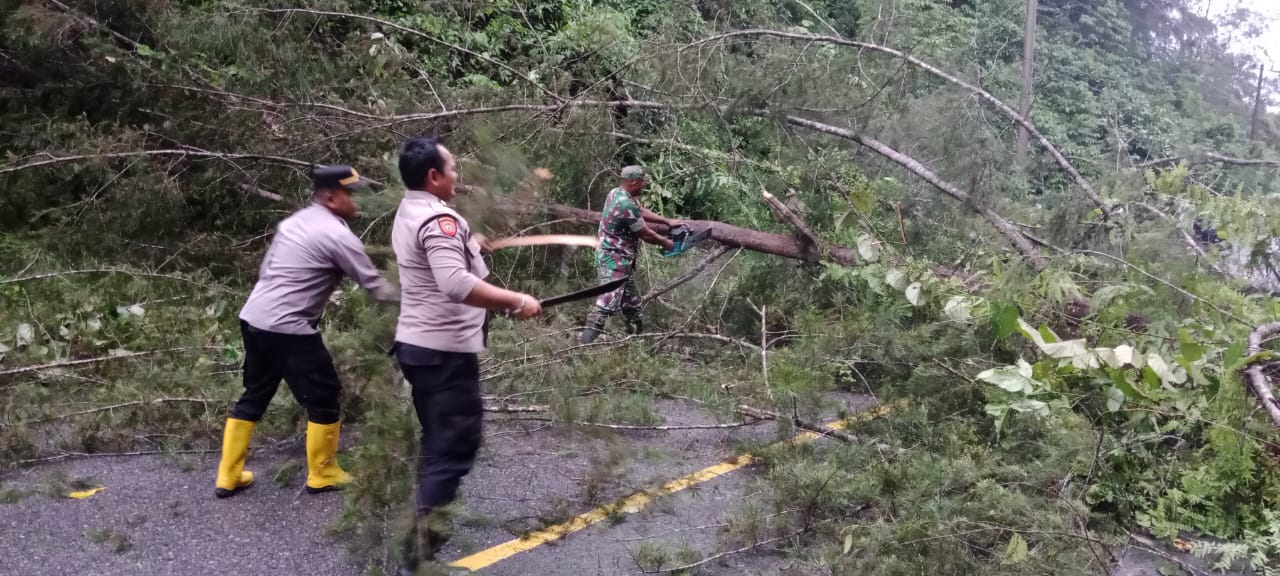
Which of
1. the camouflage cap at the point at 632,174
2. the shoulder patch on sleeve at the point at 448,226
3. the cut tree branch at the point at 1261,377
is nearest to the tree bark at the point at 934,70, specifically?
the camouflage cap at the point at 632,174

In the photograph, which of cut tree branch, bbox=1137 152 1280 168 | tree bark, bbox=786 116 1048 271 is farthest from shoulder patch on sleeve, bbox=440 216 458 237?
cut tree branch, bbox=1137 152 1280 168

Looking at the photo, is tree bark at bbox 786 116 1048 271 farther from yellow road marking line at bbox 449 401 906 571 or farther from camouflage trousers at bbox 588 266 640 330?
camouflage trousers at bbox 588 266 640 330

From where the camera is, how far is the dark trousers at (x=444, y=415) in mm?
2895

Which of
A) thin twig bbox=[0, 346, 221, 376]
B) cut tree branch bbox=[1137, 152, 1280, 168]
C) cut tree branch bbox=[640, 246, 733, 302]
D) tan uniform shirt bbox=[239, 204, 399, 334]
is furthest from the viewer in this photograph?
cut tree branch bbox=[640, 246, 733, 302]

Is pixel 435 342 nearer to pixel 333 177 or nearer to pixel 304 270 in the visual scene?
pixel 304 270

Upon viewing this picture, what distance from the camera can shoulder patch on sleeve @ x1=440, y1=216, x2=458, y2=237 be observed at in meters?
2.80

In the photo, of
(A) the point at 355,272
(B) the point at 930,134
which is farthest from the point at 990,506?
(B) the point at 930,134

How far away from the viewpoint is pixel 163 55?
21.7ft

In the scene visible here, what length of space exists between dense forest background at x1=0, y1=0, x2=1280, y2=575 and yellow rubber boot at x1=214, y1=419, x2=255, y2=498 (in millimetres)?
553

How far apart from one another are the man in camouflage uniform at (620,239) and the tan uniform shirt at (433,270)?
2.71 m

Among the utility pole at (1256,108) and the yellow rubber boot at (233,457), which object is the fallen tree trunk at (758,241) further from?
the utility pole at (1256,108)

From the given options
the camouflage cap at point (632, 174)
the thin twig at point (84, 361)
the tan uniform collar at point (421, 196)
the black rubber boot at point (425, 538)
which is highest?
the tan uniform collar at point (421, 196)

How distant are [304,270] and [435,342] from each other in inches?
41.4

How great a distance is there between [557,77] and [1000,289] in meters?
3.85
